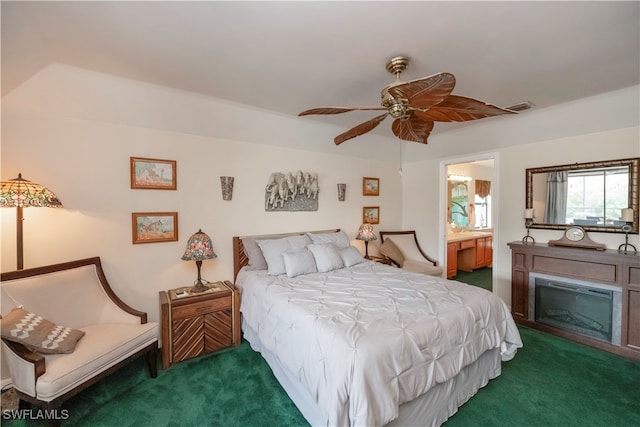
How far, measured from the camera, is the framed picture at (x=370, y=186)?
435 centimetres

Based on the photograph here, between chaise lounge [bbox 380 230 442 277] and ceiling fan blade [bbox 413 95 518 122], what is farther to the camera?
chaise lounge [bbox 380 230 442 277]

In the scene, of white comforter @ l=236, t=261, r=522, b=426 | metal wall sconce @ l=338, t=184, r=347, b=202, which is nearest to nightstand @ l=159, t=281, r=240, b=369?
white comforter @ l=236, t=261, r=522, b=426

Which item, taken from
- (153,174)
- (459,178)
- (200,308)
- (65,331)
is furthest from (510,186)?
(65,331)

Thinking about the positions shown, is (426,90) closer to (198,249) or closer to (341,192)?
(198,249)

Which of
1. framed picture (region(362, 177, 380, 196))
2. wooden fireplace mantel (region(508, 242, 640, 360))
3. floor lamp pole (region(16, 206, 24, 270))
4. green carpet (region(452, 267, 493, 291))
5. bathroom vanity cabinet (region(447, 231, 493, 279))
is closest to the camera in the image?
floor lamp pole (region(16, 206, 24, 270))

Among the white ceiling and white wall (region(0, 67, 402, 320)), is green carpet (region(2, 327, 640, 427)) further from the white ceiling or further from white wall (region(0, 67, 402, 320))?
the white ceiling

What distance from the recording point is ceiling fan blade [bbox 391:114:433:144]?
2.21 m

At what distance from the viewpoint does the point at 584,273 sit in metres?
2.75

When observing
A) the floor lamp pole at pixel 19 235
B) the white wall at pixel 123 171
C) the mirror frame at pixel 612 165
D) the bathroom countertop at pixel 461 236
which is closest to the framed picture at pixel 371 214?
the bathroom countertop at pixel 461 236

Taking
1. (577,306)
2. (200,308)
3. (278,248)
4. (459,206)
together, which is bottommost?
(577,306)

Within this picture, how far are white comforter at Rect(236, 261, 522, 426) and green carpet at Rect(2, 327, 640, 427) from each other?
0.34 m

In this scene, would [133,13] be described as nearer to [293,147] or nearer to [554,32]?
[293,147]

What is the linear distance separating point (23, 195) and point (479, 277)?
630 cm

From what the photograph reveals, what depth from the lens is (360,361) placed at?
1.32 metres
